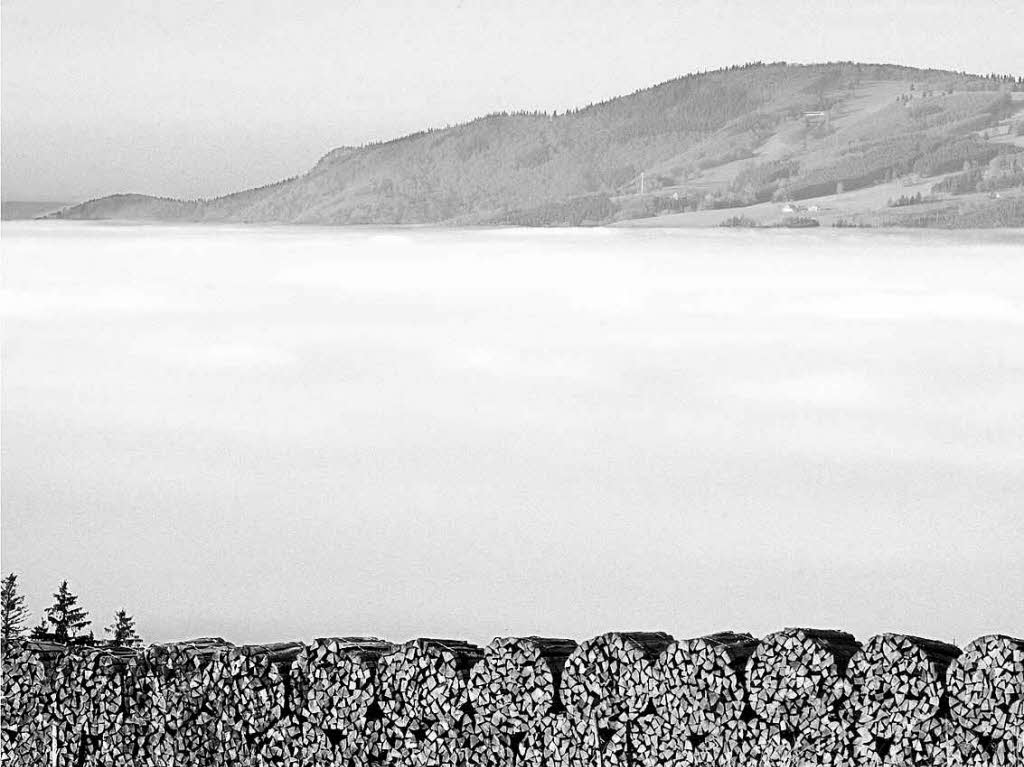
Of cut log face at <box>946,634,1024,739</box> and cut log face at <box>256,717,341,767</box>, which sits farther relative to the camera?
cut log face at <box>256,717,341,767</box>

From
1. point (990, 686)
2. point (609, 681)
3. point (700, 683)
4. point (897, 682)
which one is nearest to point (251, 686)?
point (609, 681)

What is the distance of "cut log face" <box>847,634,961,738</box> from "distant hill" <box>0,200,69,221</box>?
1918 millimetres

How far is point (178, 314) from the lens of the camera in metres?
2.75

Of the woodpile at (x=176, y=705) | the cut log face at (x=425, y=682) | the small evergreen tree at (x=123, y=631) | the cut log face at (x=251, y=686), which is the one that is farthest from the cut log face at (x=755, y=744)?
the small evergreen tree at (x=123, y=631)

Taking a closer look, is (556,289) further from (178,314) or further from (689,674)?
(689,674)

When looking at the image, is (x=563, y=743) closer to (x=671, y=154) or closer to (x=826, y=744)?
(x=826, y=744)

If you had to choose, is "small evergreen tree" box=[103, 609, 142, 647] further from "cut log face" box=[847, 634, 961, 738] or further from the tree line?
"cut log face" box=[847, 634, 961, 738]

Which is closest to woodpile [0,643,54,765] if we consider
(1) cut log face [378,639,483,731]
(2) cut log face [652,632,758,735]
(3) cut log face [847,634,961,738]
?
(1) cut log face [378,639,483,731]

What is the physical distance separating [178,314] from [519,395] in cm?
67

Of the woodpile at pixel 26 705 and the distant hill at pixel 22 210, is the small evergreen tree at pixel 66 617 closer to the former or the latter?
the woodpile at pixel 26 705

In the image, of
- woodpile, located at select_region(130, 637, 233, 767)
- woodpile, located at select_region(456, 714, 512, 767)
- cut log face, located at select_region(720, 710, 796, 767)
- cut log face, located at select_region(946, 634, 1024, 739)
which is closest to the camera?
cut log face, located at select_region(946, 634, 1024, 739)

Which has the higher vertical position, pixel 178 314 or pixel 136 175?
pixel 136 175

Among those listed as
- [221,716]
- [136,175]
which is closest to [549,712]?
[221,716]

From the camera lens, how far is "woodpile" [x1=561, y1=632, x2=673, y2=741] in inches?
73.9
